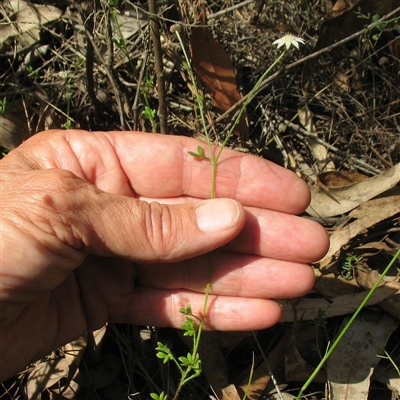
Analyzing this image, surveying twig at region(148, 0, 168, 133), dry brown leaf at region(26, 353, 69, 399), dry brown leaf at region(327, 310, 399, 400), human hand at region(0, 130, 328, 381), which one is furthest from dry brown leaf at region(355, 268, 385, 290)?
dry brown leaf at region(26, 353, 69, 399)

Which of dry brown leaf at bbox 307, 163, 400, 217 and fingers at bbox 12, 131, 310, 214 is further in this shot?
dry brown leaf at bbox 307, 163, 400, 217

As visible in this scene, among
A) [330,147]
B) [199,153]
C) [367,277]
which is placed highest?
[199,153]

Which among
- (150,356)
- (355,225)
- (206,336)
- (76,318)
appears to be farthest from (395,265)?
(76,318)

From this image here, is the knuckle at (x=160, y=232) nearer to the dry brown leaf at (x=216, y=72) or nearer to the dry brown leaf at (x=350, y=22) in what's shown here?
the dry brown leaf at (x=216, y=72)

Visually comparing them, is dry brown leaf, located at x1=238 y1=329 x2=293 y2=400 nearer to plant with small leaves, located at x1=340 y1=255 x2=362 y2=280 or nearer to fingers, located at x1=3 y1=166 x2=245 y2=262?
plant with small leaves, located at x1=340 y1=255 x2=362 y2=280

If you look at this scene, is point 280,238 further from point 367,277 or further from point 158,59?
point 158,59

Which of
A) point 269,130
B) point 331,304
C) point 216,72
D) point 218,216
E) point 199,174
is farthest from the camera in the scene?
point 269,130

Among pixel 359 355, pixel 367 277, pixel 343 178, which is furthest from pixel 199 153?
pixel 359 355
